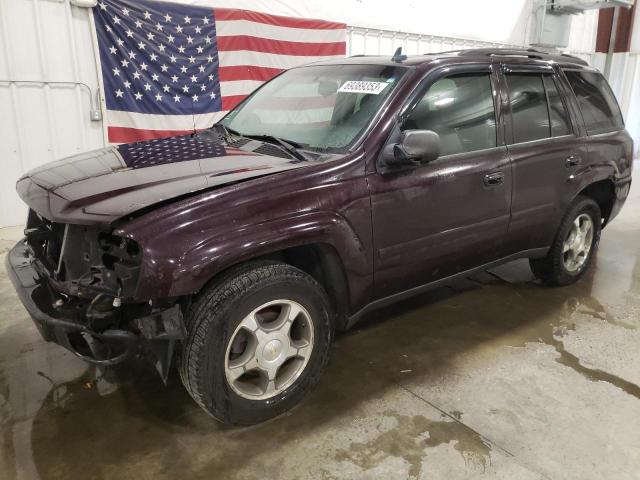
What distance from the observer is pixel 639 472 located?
2.04 metres

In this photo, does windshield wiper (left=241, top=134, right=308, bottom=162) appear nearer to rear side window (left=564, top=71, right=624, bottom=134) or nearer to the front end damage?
the front end damage

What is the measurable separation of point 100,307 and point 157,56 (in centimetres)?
436

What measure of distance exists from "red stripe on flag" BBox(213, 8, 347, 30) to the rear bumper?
4.80 meters

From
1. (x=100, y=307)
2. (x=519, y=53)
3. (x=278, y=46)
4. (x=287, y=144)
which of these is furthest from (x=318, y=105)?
(x=278, y=46)

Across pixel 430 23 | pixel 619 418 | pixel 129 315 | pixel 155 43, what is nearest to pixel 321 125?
pixel 129 315

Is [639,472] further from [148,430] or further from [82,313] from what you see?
[82,313]

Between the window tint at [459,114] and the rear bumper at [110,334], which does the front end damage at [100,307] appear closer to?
the rear bumper at [110,334]

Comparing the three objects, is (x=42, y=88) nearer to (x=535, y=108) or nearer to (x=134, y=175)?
(x=134, y=175)

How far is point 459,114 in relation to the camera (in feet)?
9.20

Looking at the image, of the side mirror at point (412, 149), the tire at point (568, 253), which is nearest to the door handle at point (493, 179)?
the side mirror at point (412, 149)

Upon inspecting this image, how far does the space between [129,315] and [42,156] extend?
164 inches

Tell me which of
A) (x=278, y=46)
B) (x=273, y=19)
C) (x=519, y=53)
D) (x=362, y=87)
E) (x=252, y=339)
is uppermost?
(x=273, y=19)

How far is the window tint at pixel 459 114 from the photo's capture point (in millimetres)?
2664

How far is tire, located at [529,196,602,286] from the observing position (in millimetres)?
3537
